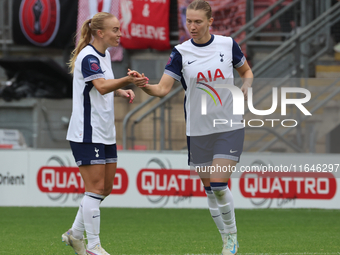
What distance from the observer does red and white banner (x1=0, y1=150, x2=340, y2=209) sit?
374 inches

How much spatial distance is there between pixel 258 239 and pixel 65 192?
4.34 meters

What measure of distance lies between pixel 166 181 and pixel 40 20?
6.41 meters

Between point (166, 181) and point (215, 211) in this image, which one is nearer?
point (215, 211)

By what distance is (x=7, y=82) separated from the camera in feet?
43.2

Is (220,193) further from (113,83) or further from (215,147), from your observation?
(113,83)

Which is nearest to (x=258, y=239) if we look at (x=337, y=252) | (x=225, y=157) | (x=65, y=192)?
(x=337, y=252)

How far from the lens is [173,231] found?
290 inches

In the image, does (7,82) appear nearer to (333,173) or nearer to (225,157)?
(333,173)

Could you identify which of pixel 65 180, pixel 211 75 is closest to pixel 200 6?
pixel 211 75

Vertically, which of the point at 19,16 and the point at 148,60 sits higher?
the point at 19,16

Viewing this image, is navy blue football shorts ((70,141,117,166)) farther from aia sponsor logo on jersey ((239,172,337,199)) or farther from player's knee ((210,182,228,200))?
aia sponsor logo on jersey ((239,172,337,199))

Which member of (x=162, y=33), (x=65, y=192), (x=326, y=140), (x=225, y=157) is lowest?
→ (x=65, y=192)

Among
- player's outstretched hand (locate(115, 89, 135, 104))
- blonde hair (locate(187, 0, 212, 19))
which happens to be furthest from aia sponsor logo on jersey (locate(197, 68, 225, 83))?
player's outstretched hand (locate(115, 89, 135, 104))

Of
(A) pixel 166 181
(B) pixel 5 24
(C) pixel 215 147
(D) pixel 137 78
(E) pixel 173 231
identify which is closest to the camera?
(D) pixel 137 78
